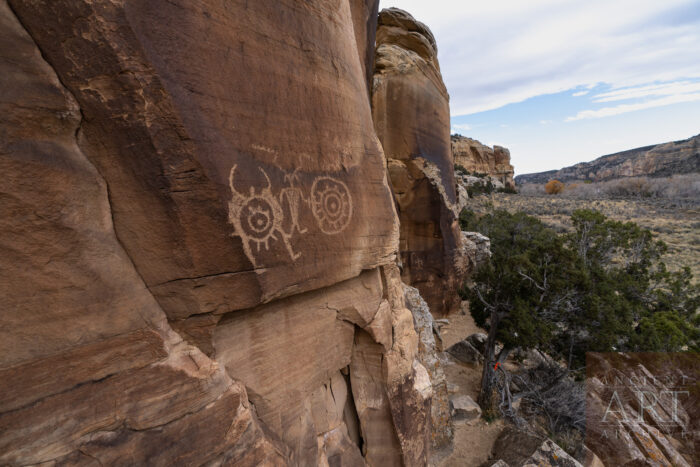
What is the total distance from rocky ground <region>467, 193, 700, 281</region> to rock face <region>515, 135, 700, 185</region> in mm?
32441

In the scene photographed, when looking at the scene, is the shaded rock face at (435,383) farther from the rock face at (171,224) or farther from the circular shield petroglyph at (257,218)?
the circular shield petroglyph at (257,218)

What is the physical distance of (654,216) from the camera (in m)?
25.4

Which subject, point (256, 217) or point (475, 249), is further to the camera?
point (475, 249)

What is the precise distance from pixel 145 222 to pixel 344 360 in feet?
8.02

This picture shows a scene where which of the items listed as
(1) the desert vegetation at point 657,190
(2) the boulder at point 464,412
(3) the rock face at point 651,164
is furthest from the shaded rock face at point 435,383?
(3) the rock face at point 651,164

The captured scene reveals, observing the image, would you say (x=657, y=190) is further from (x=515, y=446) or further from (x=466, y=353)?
(x=515, y=446)

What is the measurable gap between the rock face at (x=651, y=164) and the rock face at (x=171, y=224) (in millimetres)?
72157

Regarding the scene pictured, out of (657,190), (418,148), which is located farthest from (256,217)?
(657,190)

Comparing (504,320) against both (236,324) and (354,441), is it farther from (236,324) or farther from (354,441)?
(236,324)

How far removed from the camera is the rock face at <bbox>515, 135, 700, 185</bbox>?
2024 inches

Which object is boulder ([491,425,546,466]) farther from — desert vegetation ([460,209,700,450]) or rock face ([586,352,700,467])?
rock face ([586,352,700,467])

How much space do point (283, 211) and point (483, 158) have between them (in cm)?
5047

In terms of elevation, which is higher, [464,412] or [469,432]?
[464,412]

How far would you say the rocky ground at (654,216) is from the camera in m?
16.8
